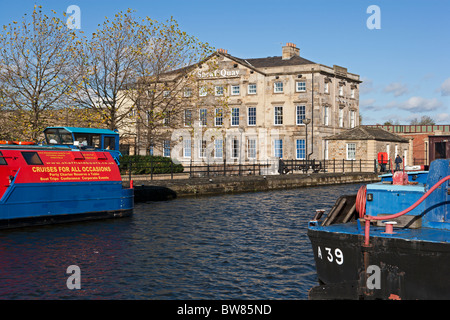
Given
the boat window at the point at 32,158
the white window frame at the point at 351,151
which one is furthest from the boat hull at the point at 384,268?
the white window frame at the point at 351,151

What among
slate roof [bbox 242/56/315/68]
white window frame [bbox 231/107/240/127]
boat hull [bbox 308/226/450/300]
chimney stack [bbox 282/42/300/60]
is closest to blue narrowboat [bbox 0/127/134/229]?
boat hull [bbox 308/226/450/300]

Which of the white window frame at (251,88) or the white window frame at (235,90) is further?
the white window frame at (235,90)

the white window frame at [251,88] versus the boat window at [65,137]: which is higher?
the white window frame at [251,88]

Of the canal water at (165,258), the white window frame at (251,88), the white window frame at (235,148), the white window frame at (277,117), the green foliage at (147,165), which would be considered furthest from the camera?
the white window frame at (235,148)

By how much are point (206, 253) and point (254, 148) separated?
43018 millimetres

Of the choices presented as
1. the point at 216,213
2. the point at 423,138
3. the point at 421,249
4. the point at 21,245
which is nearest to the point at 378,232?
the point at 421,249

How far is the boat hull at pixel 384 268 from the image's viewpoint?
314 inches

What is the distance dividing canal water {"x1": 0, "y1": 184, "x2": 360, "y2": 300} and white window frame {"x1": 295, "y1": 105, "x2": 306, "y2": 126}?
110ft

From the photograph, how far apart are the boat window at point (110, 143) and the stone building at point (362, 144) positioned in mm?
A: 33081

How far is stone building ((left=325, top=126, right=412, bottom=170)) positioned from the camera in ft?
169

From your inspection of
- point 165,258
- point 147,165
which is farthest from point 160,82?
point 165,258

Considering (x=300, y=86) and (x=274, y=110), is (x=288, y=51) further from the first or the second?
(x=274, y=110)

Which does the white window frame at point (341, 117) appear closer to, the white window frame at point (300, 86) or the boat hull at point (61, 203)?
the white window frame at point (300, 86)

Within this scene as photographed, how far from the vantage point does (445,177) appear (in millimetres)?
8820
